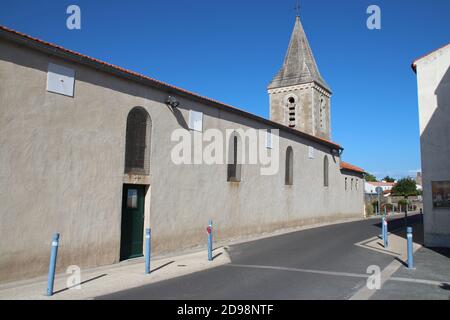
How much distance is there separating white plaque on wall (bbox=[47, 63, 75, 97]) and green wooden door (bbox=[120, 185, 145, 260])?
3.02 metres

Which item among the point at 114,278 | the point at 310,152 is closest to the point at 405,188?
the point at 310,152

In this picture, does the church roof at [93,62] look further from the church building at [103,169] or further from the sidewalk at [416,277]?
the sidewalk at [416,277]

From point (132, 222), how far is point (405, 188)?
60.8 metres

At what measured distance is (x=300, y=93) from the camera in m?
32.8

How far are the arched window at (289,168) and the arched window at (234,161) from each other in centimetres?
477

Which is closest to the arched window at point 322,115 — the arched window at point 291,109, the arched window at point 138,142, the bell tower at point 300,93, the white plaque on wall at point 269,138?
the bell tower at point 300,93

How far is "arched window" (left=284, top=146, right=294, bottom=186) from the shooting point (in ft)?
66.3

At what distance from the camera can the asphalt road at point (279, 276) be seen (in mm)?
6922

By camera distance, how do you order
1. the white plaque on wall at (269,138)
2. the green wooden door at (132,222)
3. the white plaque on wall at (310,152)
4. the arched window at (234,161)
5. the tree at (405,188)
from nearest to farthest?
the green wooden door at (132,222) < the arched window at (234,161) < the white plaque on wall at (269,138) < the white plaque on wall at (310,152) < the tree at (405,188)

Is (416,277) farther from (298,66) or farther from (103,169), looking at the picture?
(298,66)

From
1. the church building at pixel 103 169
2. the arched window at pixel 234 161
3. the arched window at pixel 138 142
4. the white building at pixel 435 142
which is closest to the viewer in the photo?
the church building at pixel 103 169

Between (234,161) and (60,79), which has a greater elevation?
(60,79)

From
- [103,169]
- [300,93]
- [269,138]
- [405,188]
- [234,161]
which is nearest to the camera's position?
[103,169]

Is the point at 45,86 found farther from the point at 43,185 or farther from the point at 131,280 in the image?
the point at 131,280
